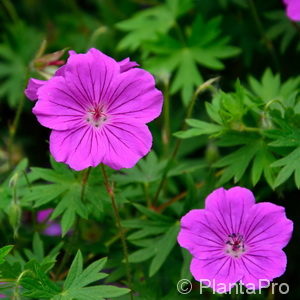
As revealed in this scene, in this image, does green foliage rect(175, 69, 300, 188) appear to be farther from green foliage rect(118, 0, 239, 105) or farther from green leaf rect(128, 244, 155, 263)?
green foliage rect(118, 0, 239, 105)

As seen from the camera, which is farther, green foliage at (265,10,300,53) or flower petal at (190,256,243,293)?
green foliage at (265,10,300,53)

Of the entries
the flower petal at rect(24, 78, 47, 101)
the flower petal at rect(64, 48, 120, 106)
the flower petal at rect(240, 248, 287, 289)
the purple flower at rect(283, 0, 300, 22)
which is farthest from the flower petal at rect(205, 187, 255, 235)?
the purple flower at rect(283, 0, 300, 22)

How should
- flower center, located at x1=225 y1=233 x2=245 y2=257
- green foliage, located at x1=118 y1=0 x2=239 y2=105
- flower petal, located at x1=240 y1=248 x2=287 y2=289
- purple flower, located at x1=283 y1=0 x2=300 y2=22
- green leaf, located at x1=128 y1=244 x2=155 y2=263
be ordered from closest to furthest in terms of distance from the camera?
flower petal, located at x1=240 y1=248 x2=287 y2=289 → flower center, located at x1=225 y1=233 x2=245 y2=257 → green leaf, located at x1=128 y1=244 x2=155 y2=263 → purple flower, located at x1=283 y1=0 x2=300 y2=22 → green foliage, located at x1=118 y1=0 x2=239 y2=105

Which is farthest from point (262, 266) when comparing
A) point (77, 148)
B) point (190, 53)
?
point (190, 53)

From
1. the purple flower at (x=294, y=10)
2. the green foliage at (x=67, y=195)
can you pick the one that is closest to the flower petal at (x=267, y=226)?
A: the green foliage at (x=67, y=195)

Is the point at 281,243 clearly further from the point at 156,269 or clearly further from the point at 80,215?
the point at 80,215

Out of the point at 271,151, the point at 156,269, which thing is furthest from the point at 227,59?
the point at 156,269
